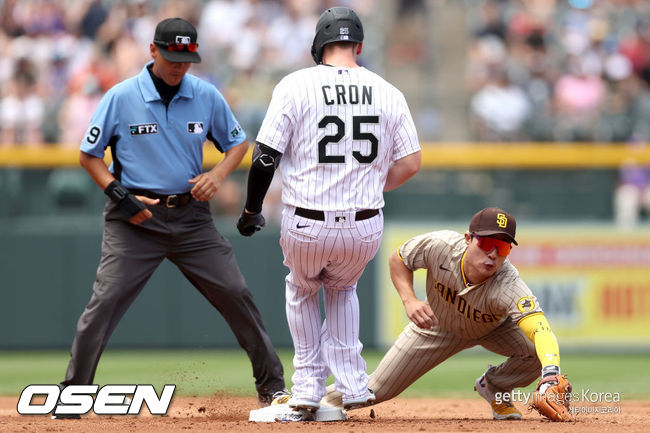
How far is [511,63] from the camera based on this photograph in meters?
12.9

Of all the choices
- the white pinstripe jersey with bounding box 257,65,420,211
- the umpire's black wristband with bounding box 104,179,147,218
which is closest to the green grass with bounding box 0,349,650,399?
the umpire's black wristband with bounding box 104,179,147,218

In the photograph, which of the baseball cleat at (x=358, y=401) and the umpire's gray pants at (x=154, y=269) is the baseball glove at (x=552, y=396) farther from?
the umpire's gray pants at (x=154, y=269)

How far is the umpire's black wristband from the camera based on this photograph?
18.2 feet

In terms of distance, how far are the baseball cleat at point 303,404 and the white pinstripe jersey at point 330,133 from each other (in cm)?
100

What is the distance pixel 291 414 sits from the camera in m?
5.20

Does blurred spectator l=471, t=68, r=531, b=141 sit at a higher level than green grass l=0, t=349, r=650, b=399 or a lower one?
higher

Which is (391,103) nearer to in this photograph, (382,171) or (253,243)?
(382,171)

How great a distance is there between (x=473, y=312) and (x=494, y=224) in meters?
0.66

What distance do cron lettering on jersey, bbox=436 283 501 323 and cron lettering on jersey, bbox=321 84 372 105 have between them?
3.91 ft

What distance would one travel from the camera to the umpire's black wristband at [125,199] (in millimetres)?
5543

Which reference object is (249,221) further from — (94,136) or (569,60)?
(569,60)

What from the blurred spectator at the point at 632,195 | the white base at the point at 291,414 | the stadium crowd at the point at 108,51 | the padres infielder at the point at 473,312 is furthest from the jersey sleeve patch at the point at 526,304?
the stadium crowd at the point at 108,51

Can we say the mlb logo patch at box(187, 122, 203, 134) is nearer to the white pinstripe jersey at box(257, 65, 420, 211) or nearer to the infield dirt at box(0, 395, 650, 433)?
the white pinstripe jersey at box(257, 65, 420, 211)

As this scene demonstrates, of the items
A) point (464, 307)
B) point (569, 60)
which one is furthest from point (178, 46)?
point (569, 60)
